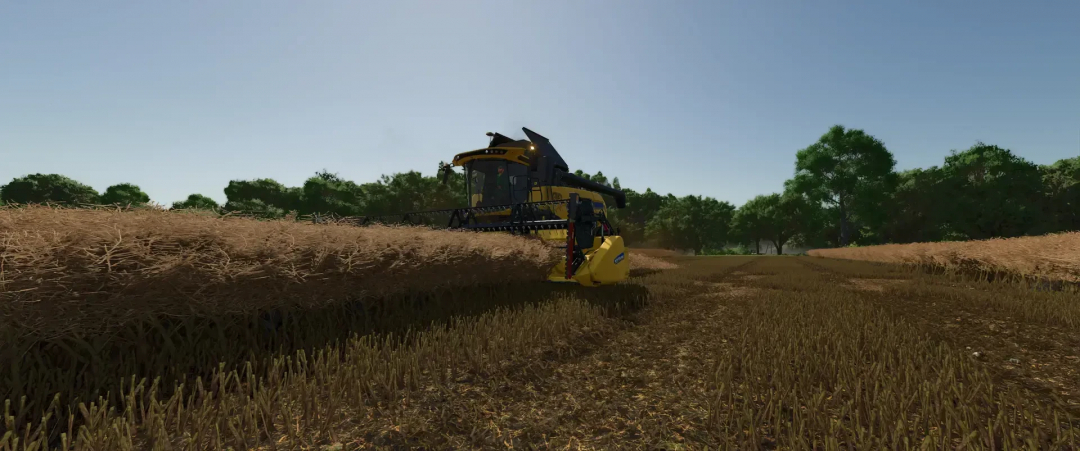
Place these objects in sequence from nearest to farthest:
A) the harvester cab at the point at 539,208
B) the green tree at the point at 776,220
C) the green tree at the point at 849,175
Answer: the harvester cab at the point at 539,208
the green tree at the point at 849,175
the green tree at the point at 776,220

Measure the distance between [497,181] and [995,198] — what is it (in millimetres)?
44548

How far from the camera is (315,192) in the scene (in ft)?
173

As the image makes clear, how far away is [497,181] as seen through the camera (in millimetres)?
10070

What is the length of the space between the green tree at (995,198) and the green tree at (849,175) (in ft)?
16.6

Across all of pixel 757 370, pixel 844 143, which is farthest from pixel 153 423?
pixel 844 143

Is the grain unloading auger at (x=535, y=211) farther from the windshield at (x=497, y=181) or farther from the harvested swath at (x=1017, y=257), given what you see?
the harvested swath at (x=1017, y=257)

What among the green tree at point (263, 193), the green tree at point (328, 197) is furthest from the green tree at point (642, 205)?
the green tree at point (263, 193)

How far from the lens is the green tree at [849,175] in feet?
134

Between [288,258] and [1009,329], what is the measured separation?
24.9 ft

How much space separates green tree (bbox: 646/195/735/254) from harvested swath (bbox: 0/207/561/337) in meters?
57.8

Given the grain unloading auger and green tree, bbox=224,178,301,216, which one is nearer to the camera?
the grain unloading auger

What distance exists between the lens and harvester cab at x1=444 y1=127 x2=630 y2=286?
7.44 metres

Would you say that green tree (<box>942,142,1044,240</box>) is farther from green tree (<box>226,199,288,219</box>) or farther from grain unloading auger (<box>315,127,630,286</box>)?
green tree (<box>226,199,288,219</box>)

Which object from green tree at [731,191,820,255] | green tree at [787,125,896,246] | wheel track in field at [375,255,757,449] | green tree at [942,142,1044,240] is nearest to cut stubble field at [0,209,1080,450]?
wheel track in field at [375,255,757,449]
